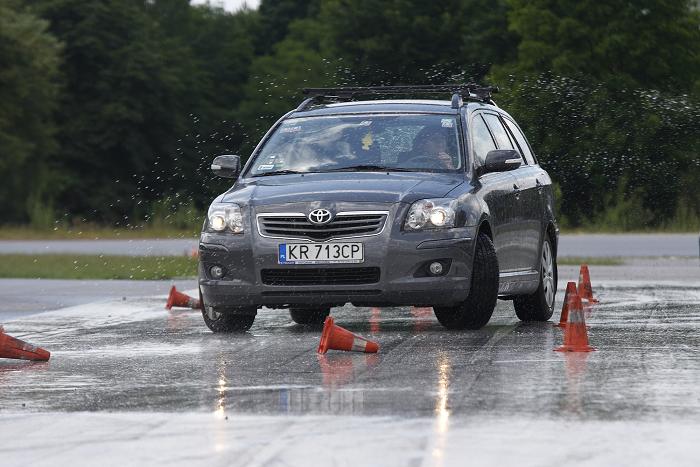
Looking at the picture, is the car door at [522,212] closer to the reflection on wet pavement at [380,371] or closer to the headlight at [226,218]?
the reflection on wet pavement at [380,371]

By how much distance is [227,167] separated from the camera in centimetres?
1449

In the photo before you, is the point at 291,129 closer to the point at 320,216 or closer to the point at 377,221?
the point at 320,216

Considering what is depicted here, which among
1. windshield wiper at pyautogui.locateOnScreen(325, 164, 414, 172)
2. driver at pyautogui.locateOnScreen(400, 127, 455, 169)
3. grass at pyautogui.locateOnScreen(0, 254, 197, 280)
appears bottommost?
grass at pyautogui.locateOnScreen(0, 254, 197, 280)

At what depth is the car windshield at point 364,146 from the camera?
13891mm

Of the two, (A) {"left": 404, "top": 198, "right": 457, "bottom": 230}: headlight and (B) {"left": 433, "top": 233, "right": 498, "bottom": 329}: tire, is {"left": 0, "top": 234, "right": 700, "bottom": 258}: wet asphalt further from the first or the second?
(A) {"left": 404, "top": 198, "right": 457, "bottom": 230}: headlight

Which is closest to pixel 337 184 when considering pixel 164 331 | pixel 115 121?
pixel 164 331

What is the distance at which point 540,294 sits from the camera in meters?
14.9

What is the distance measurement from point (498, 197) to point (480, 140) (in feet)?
2.30

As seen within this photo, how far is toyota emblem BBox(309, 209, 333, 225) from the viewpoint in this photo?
12.7 m

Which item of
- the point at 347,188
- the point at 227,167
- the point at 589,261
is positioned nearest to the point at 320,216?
the point at 347,188

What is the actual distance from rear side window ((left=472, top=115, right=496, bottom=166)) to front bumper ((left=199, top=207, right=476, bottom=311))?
1274mm

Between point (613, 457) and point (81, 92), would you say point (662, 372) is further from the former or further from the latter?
point (81, 92)

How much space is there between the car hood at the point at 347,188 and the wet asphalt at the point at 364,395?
41.3 inches

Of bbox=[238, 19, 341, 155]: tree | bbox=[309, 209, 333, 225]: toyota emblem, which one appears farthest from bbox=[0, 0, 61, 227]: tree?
bbox=[309, 209, 333, 225]: toyota emblem
